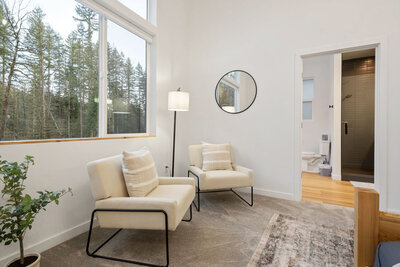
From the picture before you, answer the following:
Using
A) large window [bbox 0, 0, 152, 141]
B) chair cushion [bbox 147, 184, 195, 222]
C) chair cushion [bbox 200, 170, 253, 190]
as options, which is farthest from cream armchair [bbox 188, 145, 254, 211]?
large window [bbox 0, 0, 152, 141]

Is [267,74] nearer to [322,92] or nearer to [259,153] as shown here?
[259,153]

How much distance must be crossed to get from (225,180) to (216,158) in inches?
17.5

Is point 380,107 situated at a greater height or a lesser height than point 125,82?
lesser

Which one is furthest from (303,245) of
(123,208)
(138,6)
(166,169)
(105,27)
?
(138,6)

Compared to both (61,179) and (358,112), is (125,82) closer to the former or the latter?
(61,179)

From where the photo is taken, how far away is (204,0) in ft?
11.8

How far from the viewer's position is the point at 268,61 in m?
3.04

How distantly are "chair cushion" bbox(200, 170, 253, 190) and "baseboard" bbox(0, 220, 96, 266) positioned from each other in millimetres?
1366

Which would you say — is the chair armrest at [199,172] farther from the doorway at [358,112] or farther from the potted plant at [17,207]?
the doorway at [358,112]

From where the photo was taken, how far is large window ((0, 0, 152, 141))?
164 centimetres

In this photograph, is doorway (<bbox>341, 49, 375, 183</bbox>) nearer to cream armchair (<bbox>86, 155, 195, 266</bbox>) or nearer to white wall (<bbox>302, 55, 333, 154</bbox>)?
Result: white wall (<bbox>302, 55, 333, 154</bbox>)

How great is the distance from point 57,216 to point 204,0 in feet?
12.9

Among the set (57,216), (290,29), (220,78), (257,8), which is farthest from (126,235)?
(257,8)

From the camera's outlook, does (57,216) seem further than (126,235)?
No
